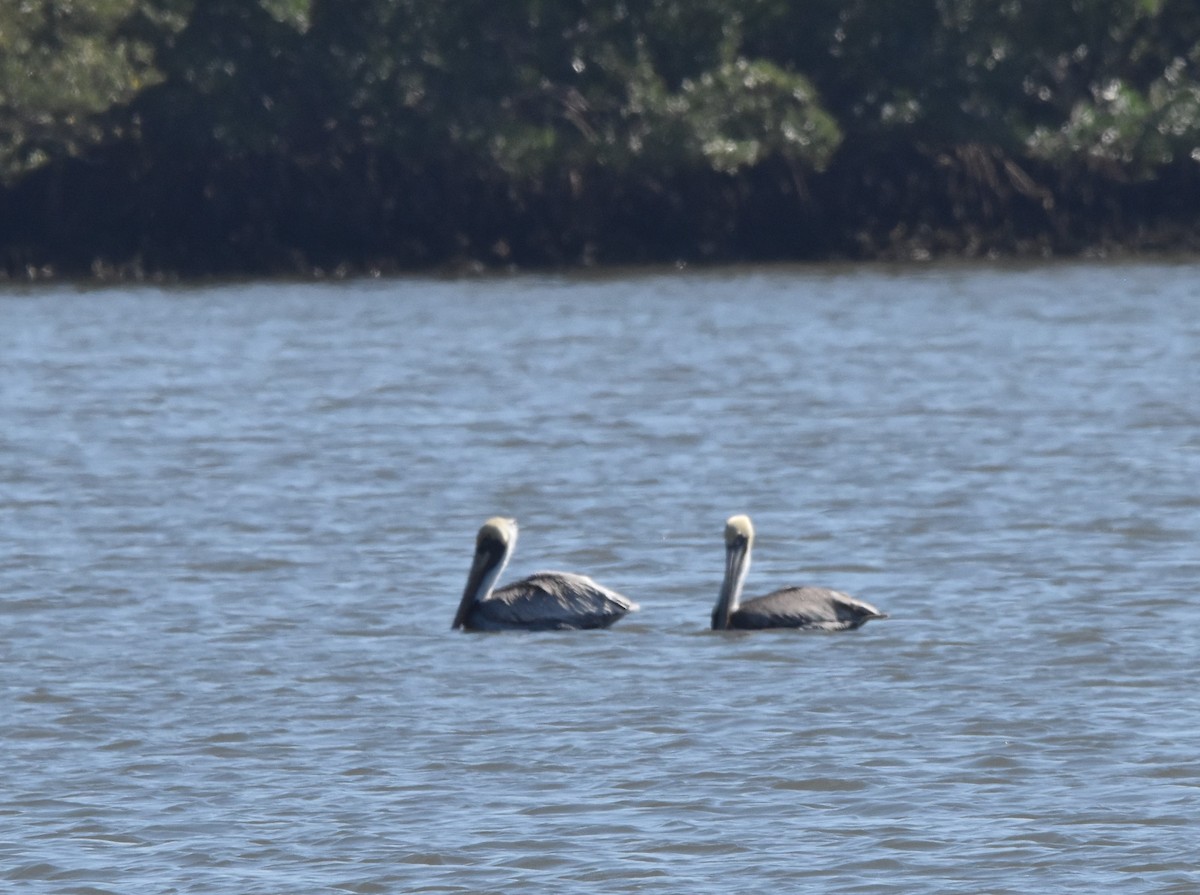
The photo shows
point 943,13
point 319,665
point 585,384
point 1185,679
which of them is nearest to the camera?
point 1185,679

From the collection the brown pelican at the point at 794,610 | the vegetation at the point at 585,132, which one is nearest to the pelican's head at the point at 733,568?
the brown pelican at the point at 794,610

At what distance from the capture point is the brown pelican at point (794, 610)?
40.7 feet

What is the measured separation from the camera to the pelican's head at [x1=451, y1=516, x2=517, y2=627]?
43.2ft

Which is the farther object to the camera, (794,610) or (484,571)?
(484,571)

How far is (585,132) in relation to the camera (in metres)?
43.3

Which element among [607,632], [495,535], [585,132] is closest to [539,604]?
[607,632]

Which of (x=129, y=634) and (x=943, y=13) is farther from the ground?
(x=943, y=13)

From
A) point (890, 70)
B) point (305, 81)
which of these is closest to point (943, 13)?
point (890, 70)

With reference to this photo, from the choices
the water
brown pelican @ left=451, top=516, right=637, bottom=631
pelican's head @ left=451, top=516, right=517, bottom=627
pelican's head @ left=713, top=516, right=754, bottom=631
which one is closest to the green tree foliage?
the water

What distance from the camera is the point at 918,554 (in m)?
14.8

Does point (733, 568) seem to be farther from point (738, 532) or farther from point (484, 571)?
point (484, 571)

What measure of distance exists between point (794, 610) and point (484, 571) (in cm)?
167

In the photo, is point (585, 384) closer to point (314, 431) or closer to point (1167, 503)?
point (314, 431)

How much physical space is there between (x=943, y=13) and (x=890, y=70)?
141 cm
